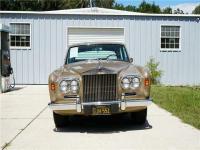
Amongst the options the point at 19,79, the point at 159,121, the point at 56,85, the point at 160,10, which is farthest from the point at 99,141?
the point at 160,10

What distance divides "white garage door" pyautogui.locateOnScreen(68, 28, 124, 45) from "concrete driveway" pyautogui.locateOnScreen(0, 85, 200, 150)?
10.9 m

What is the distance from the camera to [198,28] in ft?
75.9

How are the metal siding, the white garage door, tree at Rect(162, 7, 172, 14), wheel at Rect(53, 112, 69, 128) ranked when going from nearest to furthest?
wheel at Rect(53, 112, 69, 128), the metal siding, the white garage door, tree at Rect(162, 7, 172, 14)

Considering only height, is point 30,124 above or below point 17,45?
below

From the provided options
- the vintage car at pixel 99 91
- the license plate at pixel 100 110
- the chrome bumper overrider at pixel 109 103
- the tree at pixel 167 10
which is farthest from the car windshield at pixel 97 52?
the tree at pixel 167 10

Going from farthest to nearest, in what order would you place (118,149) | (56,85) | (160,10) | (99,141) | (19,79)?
(160,10) → (19,79) → (56,85) → (99,141) → (118,149)

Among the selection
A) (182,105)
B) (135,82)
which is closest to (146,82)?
(135,82)

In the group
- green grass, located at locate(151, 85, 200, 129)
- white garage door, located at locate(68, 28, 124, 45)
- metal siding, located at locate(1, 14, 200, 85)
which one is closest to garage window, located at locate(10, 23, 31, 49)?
metal siding, located at locate(1, 14, 200, 85)

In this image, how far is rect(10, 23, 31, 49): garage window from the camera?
2245 centimetres

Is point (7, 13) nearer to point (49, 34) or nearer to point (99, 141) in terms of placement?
point (49, 34)

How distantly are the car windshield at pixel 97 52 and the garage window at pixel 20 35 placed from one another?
39.2 feet

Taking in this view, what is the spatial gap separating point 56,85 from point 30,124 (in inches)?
62.0

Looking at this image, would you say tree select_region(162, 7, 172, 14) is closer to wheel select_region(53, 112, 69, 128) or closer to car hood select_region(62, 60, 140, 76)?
car hood select_region(62, 60, 140, 76)

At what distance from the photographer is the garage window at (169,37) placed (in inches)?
907
